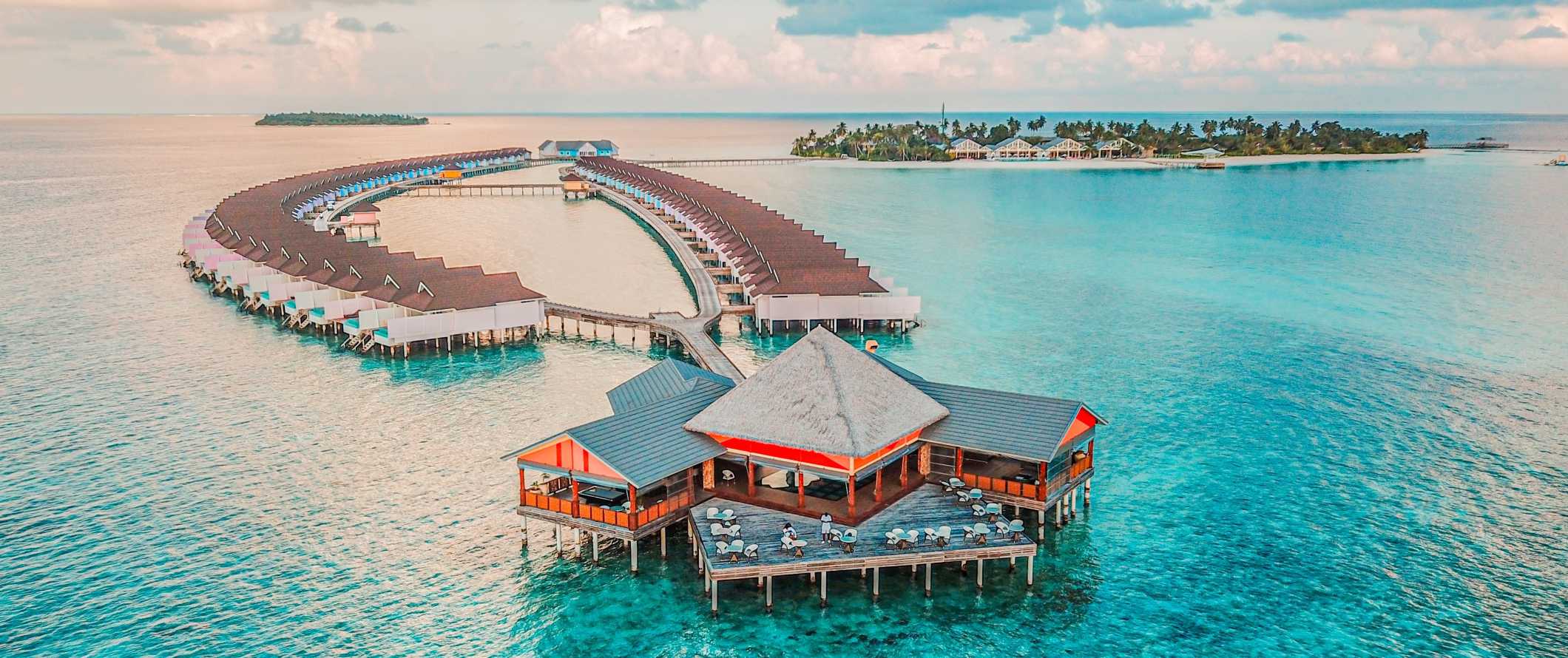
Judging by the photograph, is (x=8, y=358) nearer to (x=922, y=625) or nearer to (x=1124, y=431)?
(x=922, y=625)

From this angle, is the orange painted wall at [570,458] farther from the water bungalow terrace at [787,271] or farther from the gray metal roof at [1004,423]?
the water bungalow terrace at [787,271]

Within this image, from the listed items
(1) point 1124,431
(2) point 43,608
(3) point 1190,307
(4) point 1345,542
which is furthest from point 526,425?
(3) point 1190,307

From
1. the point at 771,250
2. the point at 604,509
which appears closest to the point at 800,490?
the point at 604,509

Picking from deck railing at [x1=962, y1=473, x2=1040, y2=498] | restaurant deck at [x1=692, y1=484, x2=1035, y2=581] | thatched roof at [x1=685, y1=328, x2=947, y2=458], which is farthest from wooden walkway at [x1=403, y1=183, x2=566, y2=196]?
restaurant deck at [x1=692, y1=484, x2=1035, y2=581]

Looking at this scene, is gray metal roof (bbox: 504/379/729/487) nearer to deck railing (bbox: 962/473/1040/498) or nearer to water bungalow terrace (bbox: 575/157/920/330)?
deck railing (bbox: 962/473/1040/498)

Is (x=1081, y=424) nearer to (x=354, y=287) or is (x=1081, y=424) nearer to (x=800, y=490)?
(x=800, y=490)
